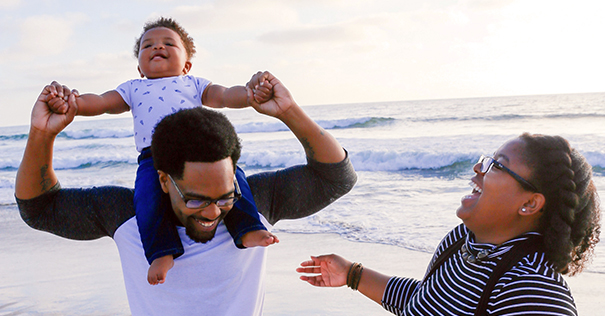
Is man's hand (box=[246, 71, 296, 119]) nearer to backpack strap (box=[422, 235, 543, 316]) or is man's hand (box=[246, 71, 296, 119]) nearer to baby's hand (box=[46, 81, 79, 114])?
baby's hand (box=[46, 81, 79, 114])

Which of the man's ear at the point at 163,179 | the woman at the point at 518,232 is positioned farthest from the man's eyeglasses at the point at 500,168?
the man's ear at the point at 163,179

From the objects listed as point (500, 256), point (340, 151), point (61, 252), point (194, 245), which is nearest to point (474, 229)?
point (500, 256)

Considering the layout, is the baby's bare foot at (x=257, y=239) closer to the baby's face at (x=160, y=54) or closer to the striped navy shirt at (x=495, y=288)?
the striped navy shirt at (x=495, y=288)

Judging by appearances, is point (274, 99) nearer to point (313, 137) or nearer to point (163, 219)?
point (313, 137)

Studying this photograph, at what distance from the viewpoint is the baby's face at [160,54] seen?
2.73m

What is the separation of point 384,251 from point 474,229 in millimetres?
3374

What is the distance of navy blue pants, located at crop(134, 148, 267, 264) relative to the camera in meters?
1.76

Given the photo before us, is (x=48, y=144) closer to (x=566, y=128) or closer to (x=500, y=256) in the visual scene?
(x=500, y=256)

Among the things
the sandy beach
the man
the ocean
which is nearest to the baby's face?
the man

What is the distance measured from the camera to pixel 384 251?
205 inches

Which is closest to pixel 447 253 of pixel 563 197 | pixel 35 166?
pixel 563 197

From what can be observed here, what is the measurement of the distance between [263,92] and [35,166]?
947 millimetres

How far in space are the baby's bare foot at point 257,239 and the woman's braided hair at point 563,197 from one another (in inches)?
41.7

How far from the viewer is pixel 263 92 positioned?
1.92 metres
